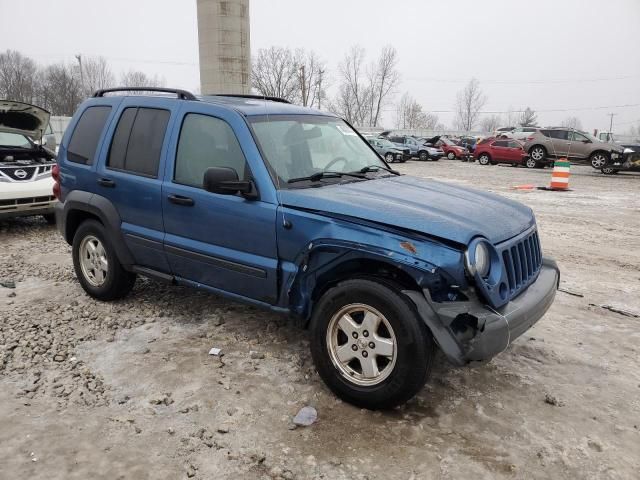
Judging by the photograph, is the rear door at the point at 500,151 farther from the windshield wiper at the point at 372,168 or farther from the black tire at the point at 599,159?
the windshield wiper at the point at 372,168

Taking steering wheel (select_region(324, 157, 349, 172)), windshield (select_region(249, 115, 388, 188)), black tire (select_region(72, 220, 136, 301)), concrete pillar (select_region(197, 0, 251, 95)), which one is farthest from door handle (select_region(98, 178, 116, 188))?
concrete pillar (select_region(197, 0, 251, 95))

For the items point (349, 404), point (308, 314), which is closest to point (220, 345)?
point (308, 314)

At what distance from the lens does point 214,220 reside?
12.0ft

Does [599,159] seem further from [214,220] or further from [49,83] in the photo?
[49,83]

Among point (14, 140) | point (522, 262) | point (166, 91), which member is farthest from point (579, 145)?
point (166, 91)

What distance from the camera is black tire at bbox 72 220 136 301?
4594 millimetres

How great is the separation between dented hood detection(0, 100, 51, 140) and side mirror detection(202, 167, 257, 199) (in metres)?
6.40

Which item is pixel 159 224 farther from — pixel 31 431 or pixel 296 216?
pixel 31 431

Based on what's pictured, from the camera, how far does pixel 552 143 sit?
24062 mm

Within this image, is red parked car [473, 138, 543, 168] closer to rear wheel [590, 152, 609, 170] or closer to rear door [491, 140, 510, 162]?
rear door [491, 140, 510, 162]

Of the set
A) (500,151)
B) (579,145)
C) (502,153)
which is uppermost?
(579,145)

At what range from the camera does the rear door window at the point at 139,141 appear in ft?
13.5

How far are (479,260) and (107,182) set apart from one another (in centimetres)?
320

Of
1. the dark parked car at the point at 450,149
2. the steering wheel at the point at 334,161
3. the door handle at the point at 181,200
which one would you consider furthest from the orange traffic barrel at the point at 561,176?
the dark parked car at the point at 450,149
